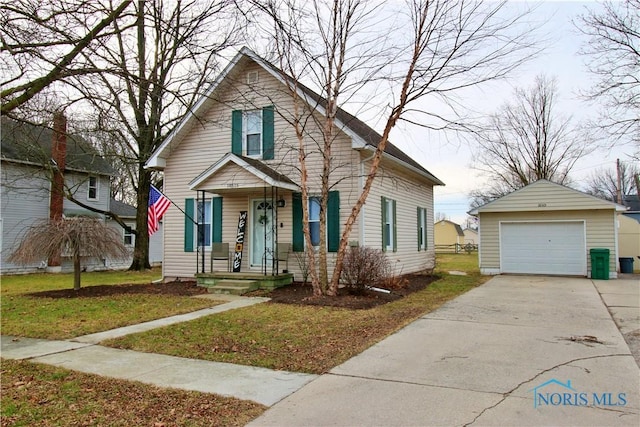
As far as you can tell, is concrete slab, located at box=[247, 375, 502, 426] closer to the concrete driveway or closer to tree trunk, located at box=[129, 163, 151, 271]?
the concrete driveway

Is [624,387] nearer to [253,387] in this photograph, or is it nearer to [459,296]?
[253,387]

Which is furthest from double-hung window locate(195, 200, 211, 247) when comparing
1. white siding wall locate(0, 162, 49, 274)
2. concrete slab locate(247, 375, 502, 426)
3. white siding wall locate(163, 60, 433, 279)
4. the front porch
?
white siding wall locate(0, 162, 49, 274)

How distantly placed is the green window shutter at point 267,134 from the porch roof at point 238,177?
77 centimetres

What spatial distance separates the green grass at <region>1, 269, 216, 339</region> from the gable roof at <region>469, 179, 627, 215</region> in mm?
12499

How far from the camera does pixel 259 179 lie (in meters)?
12.0

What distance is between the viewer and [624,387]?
4.65 metres

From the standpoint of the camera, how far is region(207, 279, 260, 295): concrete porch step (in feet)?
38.8

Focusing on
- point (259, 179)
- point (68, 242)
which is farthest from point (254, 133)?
point (68, 242)

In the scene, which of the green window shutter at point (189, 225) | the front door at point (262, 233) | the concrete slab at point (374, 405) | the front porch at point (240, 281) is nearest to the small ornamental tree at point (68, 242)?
the green window shutter at point (189, 225)

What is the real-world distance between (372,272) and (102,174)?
20298mm

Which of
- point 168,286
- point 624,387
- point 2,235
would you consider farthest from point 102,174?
point 624,387

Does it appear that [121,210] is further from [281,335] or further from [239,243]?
[281,335]

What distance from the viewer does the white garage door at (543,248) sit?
17.0m

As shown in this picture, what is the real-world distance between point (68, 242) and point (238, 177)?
15.3ft
